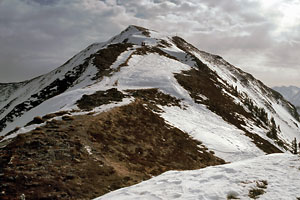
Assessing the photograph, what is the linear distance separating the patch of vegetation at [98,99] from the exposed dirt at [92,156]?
274 cm

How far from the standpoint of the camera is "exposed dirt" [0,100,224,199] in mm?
11242

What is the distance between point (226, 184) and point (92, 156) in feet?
29.6

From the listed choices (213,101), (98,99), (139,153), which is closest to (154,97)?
(98,99)

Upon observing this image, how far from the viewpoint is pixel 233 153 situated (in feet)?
75.2

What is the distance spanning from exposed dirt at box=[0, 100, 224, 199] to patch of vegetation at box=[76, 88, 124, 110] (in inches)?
108

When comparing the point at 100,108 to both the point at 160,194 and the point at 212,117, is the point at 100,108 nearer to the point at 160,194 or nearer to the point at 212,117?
the point at 160,194

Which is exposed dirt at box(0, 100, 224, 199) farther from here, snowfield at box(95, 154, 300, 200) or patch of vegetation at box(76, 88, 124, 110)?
snowfield at box(95, 154, 300, 200)

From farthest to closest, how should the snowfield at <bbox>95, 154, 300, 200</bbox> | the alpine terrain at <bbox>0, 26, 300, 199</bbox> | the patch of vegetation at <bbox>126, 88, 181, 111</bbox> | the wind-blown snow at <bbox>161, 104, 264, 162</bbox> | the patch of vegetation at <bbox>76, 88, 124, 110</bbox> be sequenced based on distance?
the patch of vegetation at <bbox>126, 88, 181, 111</bbox> < the wind-blown snow at <bbox>161, 104, 264, 162</bbox> < the patch of vegetation at <bbox>76, 88, 124, 110</bbox> < the alpine terrain at <bbox>0, 26, 300, 199</bbox> < the snowfield at <bbox>95, 154, 300, 200</bbox>

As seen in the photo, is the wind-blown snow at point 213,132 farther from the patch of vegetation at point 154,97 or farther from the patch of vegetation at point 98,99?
the patch of vegetation at point 98,99

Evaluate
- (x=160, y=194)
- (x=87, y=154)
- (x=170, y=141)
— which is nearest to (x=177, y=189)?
Answer: (x=160, y=194)

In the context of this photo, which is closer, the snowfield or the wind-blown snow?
the snowfield

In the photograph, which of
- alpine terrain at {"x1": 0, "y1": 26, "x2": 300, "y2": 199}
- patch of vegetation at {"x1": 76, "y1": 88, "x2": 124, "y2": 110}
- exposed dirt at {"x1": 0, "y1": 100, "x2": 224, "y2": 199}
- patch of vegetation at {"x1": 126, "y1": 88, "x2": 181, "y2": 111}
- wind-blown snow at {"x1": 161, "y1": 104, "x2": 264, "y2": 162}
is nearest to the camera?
alpine terrain at {"x1": 0, "y1": 26, "x2": 300, "y2": 199}

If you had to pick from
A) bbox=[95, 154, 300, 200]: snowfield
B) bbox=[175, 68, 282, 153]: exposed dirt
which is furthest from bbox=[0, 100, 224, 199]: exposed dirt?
bbox=[175, 68, 282, 153]: exposed dirt

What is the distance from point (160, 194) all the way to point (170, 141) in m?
13.2
